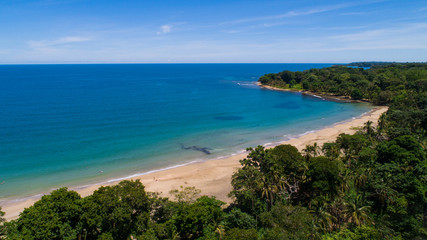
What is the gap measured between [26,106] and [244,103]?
254ft

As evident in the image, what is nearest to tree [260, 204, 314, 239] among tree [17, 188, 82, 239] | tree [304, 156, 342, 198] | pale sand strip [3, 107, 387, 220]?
tree [304, 156, 342, 198]

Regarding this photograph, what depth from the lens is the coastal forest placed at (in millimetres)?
18297

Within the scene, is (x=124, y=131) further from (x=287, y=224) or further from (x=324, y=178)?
(x=287, y=224)

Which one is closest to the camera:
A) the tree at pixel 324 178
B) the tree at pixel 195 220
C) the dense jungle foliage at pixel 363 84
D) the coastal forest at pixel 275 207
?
the coastal forest at pixel 275 207

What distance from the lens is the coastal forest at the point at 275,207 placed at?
60.0 feet

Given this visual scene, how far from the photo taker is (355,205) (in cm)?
2133

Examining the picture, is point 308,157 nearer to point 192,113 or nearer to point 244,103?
point 192,113

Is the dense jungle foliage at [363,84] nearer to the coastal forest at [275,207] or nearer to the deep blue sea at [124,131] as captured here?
the deep blue sea at [124,131]

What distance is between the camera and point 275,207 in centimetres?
2025

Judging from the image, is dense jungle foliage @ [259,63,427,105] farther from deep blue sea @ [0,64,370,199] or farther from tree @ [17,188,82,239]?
tree @ [17,188,82,239]

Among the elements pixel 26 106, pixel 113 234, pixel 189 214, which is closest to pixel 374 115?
pixel 189 214

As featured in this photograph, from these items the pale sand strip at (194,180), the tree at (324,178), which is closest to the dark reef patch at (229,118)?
the pale sand strip at (194,180)

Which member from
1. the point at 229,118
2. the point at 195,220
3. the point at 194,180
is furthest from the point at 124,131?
the point at 195,220

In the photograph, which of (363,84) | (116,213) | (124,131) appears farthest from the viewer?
(363,84)
